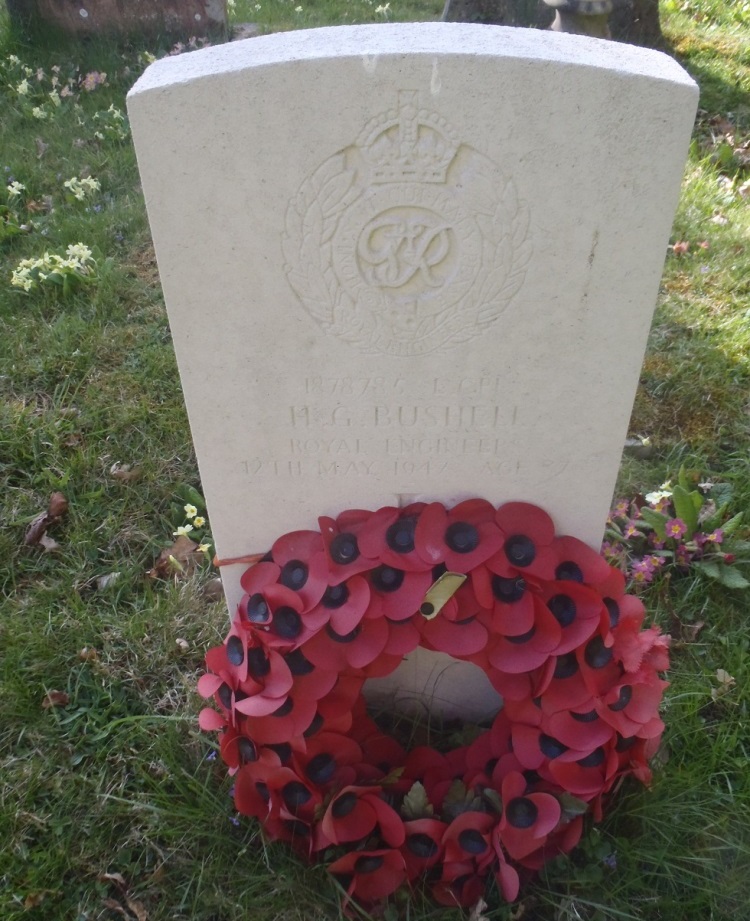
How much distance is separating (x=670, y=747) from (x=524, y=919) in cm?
Answer: 56

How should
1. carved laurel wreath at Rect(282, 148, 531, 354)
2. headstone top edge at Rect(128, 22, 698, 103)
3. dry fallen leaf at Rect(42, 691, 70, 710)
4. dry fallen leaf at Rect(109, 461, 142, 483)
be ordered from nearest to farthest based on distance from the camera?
headstone top edge at Rect(128, 22, 698, 103) → carved laurel wreath at Rect(282, 148, 531, 354) → dry fallen leaf at Rect(42, 691, 70, 710) → dry fallen leaf at Rect(109, 461, 142, 483)

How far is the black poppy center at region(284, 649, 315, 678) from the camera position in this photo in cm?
173

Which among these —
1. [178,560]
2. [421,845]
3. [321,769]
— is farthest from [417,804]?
[178,560]

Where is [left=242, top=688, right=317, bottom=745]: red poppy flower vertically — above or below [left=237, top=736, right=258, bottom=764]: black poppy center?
above

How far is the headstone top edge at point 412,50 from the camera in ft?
4.18

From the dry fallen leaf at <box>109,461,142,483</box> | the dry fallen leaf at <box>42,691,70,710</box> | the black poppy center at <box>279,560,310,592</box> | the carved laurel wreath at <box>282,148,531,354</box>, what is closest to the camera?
the carved laurel wreath at <box>282,148,531,354</box>

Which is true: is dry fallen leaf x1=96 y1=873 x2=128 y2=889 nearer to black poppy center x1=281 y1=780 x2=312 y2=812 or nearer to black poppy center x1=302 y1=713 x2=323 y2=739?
black poppy center x1=281 y1=780 x2=312 y2=812

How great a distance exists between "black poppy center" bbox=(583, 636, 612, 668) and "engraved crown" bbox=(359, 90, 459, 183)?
1009 mm

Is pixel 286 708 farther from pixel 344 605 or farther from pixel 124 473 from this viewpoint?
pixel 124 473

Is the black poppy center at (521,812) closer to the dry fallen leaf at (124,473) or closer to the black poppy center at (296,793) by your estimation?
the black poppy center at (296,793)

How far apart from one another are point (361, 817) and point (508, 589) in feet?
1.93

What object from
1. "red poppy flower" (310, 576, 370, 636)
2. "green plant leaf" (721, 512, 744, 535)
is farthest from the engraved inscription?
"green plant leaf" (721, 512, 744, 535)

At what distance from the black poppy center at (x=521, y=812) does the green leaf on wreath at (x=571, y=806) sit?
0.21 ft

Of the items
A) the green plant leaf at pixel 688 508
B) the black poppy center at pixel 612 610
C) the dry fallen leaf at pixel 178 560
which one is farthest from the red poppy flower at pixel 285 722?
the green plant leaf at pixel 688 508
